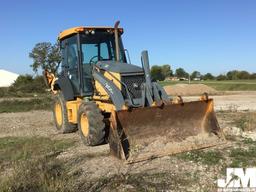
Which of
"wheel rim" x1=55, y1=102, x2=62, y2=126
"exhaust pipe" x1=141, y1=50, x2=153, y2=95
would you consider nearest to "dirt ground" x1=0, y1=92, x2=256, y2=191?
"exhaust pipe" x1=141, y1=50, x2=153, y2=95

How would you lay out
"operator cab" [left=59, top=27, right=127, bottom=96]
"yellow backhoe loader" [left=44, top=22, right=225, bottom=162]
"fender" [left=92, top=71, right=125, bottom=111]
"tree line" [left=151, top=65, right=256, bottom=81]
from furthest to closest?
"tree line" [left=151, top=65, right=256, bottom=81]
"operator cab" [left=59, top=27, right=127, bottom=96]
"fender" [left=92, top=71, right=125, bottom=111]
"yellow backhoe loader" [left=44, top=22, right=225, bottom=162]

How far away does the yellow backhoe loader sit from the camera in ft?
26.3

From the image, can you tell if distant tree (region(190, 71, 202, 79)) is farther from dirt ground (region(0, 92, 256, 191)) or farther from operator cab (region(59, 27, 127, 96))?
dirt ground (region(0, 92, 256, 191))

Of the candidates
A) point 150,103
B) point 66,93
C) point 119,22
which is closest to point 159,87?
point 150,103

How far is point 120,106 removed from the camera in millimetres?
8773

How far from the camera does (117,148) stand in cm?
761

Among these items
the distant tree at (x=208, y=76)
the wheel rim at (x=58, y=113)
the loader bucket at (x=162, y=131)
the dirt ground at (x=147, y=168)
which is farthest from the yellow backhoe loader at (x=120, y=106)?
the distant tree at (x=208, y=76)

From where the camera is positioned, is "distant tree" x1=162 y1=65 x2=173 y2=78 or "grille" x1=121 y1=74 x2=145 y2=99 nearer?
"grille" x1=121 y1=74 x2=145 y2=99

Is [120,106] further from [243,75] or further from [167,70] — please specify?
[167,70]

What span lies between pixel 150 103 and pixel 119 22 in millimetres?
2563

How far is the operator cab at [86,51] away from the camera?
407 inches

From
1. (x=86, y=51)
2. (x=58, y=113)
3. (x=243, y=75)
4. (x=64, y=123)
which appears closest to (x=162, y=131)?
(x=86, y=51)

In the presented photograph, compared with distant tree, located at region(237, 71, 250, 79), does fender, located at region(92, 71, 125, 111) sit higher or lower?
lower

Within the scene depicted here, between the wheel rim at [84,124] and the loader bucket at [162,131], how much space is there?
148cm
